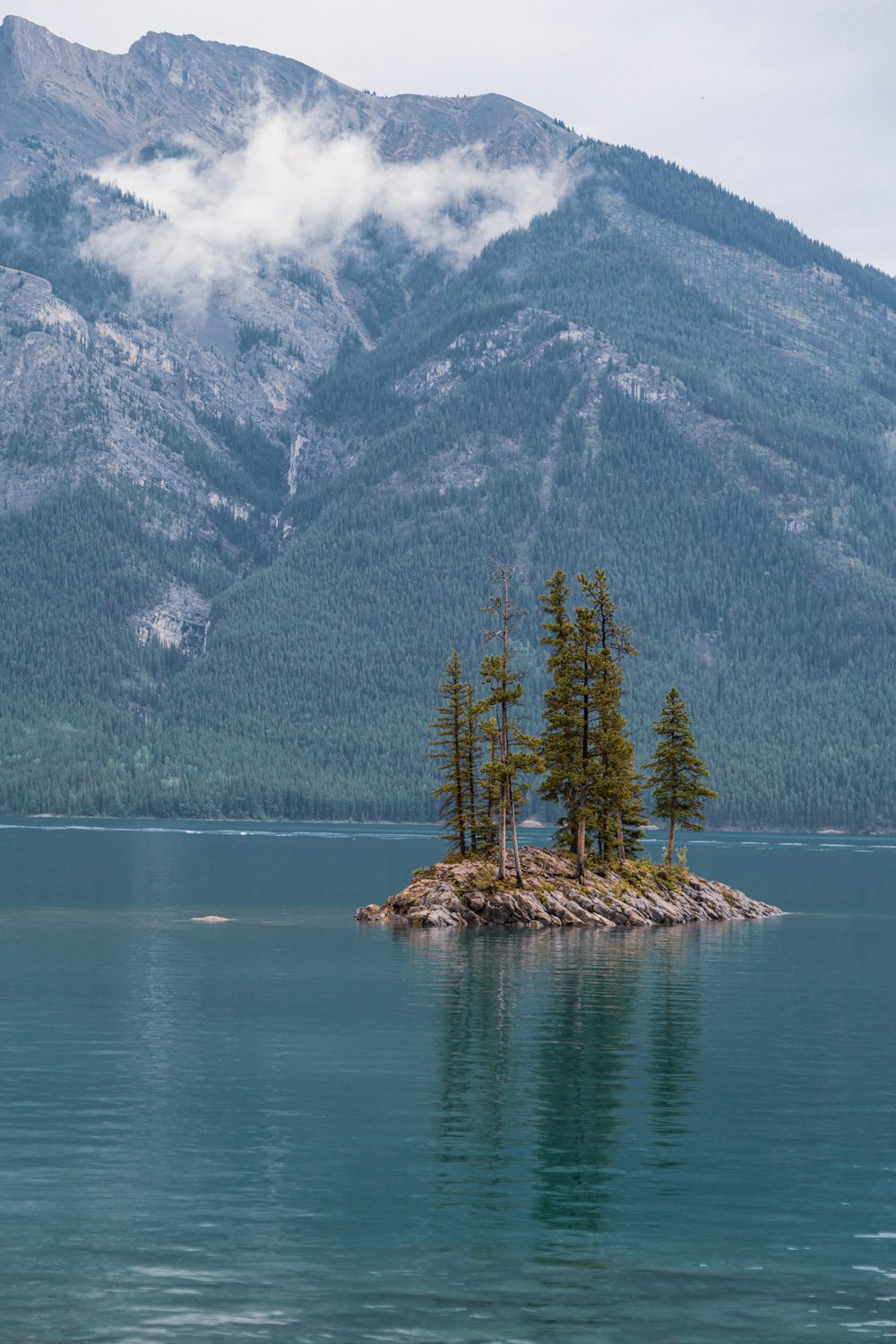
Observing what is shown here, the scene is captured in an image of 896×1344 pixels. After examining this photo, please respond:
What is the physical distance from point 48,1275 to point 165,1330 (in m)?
3.56

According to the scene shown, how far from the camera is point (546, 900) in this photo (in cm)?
10969

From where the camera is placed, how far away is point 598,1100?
45.0 m

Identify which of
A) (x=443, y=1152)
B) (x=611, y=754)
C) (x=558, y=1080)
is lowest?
(x=443, y=1152)

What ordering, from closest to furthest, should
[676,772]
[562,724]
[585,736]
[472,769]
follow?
[585,736] → [562,724] → [472,769] → [676,772]

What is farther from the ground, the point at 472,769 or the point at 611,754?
the point at 611,754

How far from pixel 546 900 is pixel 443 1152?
7176 cm

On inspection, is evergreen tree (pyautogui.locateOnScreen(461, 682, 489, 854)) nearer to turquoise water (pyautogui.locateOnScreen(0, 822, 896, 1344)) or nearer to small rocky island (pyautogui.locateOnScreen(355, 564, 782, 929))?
small rocky island (pyautogui.locateOnScreen(355, 564, 782, 929))

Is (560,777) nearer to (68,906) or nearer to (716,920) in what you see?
(716,920)

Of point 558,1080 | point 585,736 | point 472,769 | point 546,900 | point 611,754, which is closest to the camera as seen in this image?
point 558,1080

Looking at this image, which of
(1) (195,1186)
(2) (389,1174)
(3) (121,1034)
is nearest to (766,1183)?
(2) (389,1174)

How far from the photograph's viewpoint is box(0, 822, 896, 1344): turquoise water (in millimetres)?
27531

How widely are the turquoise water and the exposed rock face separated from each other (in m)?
26.3

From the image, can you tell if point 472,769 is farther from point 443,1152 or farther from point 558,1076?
point 443,1152

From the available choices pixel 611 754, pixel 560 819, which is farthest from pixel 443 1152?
pixel 611 754
